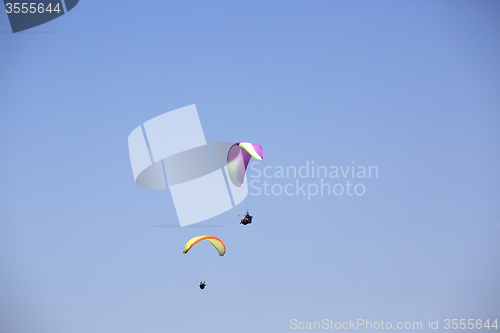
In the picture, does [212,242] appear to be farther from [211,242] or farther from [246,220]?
[246,220]

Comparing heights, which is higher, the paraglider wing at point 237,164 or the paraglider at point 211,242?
the paraglider wing at point 237,164

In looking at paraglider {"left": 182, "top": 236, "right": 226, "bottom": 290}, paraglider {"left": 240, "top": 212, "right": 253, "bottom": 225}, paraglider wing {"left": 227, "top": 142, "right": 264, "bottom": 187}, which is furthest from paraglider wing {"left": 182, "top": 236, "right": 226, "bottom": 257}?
paraglider wing {"left": 227, "top": 142, "right": 264, "bottom": 187}

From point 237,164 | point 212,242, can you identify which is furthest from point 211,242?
point 237,164

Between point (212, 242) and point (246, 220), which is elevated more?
point (246, 220)

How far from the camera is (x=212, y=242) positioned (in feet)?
68.4

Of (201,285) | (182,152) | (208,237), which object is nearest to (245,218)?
(208,237)

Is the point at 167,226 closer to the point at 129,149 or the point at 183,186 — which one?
the point at 183,186

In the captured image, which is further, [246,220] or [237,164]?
[237,164]

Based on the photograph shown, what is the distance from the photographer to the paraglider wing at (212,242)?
19219 mm

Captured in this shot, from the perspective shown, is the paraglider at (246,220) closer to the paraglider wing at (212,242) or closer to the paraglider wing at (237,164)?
the paraglider wing at (212,242)

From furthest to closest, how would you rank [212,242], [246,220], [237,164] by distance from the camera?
[237,164], [246,220], [212,242]

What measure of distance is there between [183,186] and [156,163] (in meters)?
2.35

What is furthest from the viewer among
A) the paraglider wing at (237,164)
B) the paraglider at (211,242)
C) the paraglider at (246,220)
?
the paraglider wing at (237,164)

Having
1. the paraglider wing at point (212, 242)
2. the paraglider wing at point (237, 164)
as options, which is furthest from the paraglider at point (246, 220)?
the paraglider wing at point (237, 164)
